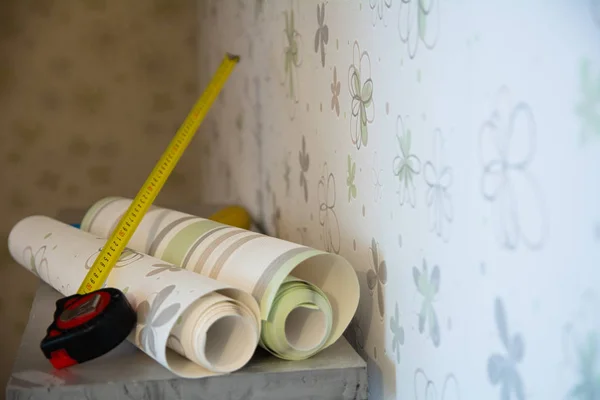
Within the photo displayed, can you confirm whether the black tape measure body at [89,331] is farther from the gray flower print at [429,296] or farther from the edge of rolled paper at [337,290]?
the gray flower print at [429,296]

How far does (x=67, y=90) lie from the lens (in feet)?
7.52

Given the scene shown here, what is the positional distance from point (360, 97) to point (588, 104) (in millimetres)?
423

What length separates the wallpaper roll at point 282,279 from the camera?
74 centimetres

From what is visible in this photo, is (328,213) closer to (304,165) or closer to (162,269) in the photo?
(304,165)

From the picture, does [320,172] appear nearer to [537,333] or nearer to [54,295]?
[54,295]

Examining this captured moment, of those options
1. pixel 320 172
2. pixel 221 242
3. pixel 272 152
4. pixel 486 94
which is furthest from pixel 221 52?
pixel 486 94

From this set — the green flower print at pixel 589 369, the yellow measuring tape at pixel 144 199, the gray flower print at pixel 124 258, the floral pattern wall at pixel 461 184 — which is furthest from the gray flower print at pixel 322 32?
the green flower print at pixel 589 369

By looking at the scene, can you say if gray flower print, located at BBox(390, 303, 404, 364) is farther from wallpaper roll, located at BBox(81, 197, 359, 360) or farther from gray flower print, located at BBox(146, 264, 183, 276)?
gray flower print, located at BBox(146, 264, 183, 276)

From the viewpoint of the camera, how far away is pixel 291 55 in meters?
1.16

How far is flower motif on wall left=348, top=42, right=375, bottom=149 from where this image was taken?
0.80 m

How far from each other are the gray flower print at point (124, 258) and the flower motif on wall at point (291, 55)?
0.39 metres

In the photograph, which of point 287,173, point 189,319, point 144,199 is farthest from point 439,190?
point 287,173

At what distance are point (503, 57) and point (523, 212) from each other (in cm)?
11

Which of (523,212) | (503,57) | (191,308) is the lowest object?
(191,308)
